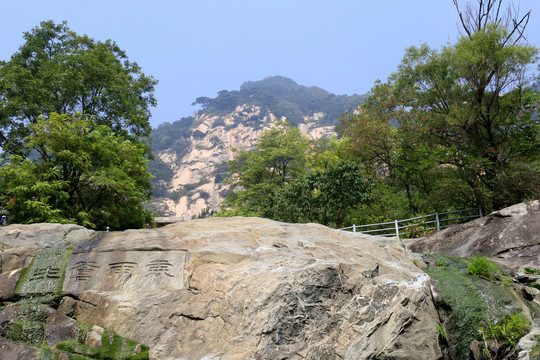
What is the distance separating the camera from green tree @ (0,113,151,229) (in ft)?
49.2

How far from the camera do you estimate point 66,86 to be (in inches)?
800

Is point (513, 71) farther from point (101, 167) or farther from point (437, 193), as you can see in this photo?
point (101, 167)

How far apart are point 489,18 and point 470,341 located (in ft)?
56.1

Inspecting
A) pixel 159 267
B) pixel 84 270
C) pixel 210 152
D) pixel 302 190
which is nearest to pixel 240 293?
pixel 159 267

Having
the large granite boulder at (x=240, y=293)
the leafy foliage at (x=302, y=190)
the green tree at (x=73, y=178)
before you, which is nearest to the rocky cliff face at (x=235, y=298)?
the large granite boulder at (x=240, y=293)

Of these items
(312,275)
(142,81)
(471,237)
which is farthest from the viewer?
(142,81)

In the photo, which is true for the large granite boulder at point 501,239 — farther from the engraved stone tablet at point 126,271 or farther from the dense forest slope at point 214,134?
the dense forest slope at point 214,134

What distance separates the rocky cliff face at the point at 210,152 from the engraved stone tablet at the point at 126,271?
8223cm

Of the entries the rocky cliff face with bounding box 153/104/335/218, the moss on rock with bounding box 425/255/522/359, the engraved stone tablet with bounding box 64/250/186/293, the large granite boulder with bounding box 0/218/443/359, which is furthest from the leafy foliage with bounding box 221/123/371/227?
the rocky cliff face with bounding box 153/104/335/218

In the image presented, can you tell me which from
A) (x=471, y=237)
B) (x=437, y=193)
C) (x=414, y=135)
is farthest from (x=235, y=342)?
(x=414, y=135)

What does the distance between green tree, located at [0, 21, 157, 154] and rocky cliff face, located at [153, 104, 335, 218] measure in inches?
2677

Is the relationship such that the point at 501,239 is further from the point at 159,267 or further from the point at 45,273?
the point at 45,273

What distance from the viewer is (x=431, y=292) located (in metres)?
8.90

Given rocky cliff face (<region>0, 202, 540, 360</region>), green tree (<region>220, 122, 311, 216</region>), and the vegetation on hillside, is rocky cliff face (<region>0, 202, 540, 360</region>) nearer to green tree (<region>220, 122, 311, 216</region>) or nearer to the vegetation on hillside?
the vegetation on hillside
